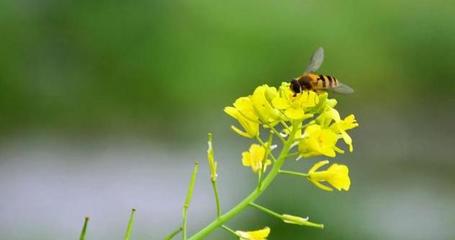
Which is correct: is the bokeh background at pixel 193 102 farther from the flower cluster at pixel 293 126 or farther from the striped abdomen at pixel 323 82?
the flower cluster at pixel 293 126

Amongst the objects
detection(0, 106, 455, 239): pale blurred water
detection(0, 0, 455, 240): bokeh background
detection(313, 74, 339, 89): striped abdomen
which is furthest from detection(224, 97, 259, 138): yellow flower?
detection(0, 0, 455, 240): bokeh background

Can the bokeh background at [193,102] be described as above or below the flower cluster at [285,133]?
above

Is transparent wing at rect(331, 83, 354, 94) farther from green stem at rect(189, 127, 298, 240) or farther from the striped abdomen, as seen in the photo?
green stem at rect(189, 127, 298, 240)

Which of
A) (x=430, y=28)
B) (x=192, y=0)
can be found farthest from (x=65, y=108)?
(x=430, y=28)

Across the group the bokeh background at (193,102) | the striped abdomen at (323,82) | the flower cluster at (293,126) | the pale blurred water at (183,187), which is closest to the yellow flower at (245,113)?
the flower cluster at (293,126)

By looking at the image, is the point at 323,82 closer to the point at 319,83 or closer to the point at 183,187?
the point at 319,83

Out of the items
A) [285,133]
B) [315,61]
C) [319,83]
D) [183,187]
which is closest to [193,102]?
[183,187]

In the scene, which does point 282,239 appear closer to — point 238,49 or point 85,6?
point 238,49
